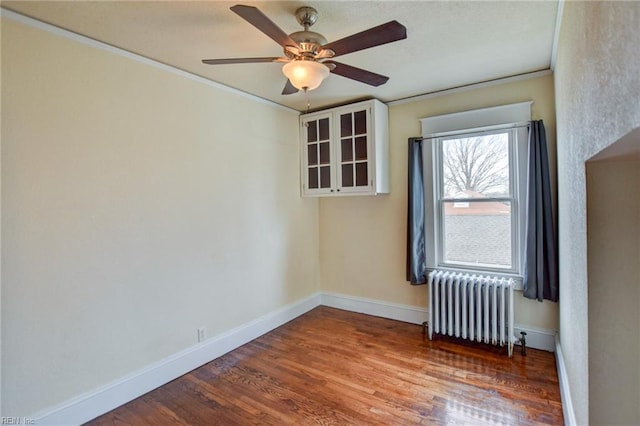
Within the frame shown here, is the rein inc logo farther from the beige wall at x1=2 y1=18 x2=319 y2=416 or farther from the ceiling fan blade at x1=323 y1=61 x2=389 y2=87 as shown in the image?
the ceiling fan blade at x1=323 y1=61 x2=389 y2=87

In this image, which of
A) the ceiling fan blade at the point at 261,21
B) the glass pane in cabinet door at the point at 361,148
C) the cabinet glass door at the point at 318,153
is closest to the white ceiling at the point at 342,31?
the ceiling fan blade at the point at 261,21

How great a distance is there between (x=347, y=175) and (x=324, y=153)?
16.7 inches

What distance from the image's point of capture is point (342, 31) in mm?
2137

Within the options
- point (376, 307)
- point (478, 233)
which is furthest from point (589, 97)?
point (376, 307)

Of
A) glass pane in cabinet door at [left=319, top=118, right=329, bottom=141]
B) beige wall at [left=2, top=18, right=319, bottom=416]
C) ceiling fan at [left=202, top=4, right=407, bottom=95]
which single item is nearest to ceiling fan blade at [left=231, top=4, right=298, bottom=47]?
ceiling fan at [left=202, top=4, right=407, bottom=95]

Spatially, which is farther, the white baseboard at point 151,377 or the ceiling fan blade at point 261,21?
the white baseboard at point 151,377

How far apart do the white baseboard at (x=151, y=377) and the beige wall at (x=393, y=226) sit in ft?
3.42

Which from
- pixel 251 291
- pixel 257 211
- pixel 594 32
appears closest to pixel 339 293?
pixel 251 291

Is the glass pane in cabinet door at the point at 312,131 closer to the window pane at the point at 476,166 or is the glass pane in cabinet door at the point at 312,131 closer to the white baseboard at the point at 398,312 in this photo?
the window pane at the point at 476,166

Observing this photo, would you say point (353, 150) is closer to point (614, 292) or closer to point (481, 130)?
point (481, 130)

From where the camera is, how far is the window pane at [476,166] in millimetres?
3121

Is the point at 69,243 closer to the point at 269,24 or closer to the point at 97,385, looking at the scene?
the point at 97,385

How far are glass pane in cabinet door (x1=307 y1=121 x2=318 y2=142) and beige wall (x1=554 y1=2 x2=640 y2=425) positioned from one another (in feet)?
8.06

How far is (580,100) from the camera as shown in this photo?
1.45 metres
